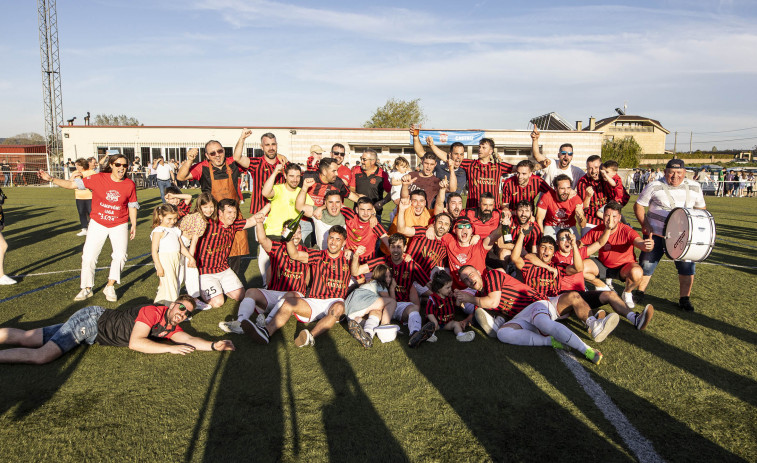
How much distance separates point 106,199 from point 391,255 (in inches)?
153

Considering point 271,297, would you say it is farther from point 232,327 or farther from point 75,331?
point 75,331

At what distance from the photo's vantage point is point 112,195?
257 inches

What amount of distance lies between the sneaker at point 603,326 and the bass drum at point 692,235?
1562 mm

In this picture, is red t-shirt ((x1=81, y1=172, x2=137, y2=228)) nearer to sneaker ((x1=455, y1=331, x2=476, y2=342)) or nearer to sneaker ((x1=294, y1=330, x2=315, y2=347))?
sneaker ((x1=294, y1=330, x2=315, y2=347))

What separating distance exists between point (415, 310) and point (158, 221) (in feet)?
11.2

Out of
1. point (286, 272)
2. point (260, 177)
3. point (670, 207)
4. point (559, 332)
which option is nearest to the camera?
point (559, 332)

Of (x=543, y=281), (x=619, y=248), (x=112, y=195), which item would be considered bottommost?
(x=543, y=281)

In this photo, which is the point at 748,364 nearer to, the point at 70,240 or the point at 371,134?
the point at 70,240

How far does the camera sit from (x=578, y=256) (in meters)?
5.71

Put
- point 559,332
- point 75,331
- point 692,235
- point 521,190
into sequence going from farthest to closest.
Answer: point 521,190 → point 692,235 → point 559,332 → point 75,331

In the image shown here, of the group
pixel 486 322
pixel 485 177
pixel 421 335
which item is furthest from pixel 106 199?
pixel 485 177

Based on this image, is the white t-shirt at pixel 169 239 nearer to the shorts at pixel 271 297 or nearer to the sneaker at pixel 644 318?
the shorts at pixel 271 297

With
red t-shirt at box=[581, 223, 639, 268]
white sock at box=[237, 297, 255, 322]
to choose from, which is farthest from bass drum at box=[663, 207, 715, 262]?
white sock at box=[237, 297, 255, 322]

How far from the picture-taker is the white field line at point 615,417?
3.18m
